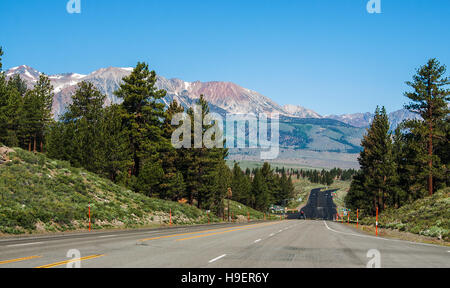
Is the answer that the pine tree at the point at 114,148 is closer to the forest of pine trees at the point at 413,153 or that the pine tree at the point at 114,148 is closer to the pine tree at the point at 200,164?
the pine tree at the point at 200,164

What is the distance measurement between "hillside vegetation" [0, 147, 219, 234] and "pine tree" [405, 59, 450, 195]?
97.2 ft

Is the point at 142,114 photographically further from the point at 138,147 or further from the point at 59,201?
the point at 59,201

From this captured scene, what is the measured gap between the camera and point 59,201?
30.9m

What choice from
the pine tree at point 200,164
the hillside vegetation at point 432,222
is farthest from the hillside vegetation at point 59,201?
the hillside vegetation at point 432,222

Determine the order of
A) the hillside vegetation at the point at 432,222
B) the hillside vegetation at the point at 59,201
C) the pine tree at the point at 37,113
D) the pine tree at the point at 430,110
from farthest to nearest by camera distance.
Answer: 1. the pine tree at the point at 37,113
2. the pine tree at the point at 430,110
3. the hillside vegetation at the point at 59,201
4. the hillside vegetation at the point at 432,222

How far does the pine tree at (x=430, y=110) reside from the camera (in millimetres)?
47875

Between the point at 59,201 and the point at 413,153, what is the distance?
50.9m

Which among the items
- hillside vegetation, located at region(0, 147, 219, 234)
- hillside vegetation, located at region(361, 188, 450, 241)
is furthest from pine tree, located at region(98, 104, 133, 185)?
hillside vegetation, located at region(361, 188, 450, 241)

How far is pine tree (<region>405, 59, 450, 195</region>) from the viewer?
47875 millimetres

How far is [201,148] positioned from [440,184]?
3725cm

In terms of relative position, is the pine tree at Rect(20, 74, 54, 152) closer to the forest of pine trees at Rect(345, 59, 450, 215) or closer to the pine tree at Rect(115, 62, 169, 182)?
the pine tree at Rect(115, 62, 169, 182)

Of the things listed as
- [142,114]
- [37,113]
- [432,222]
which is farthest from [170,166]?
[432,222]
